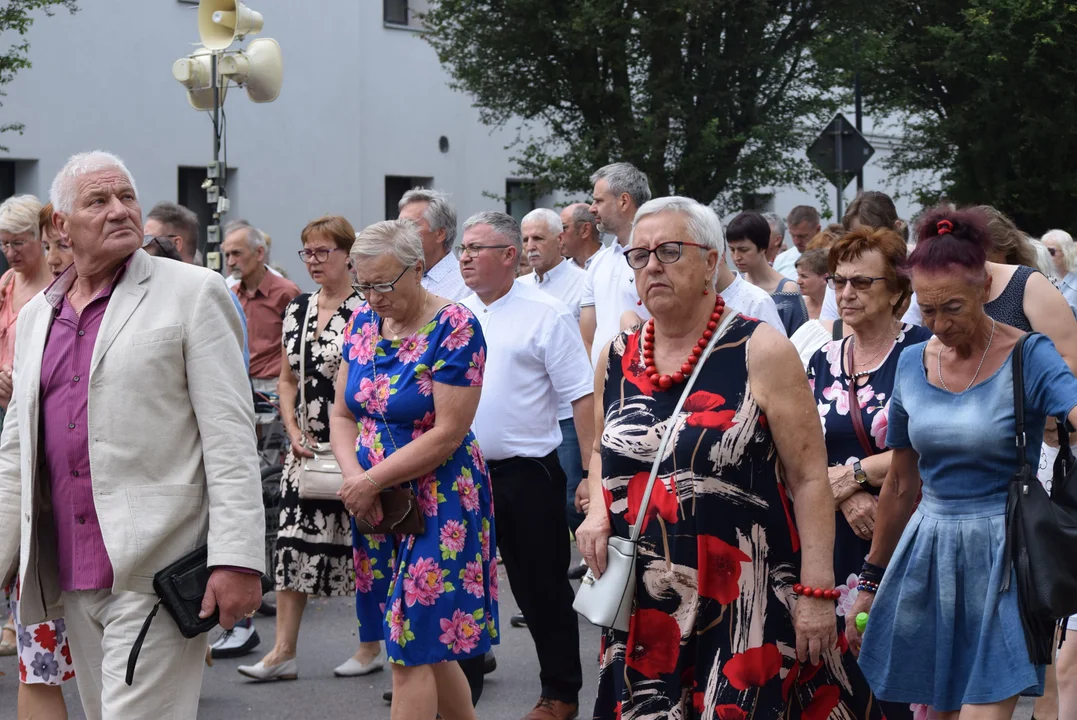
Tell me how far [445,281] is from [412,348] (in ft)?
7.14

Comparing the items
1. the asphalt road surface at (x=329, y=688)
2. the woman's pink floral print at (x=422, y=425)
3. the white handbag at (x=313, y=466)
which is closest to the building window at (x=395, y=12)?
the asphalt road surface at (x=329, y=688)

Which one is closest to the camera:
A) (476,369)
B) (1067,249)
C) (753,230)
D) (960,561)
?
(960,561)

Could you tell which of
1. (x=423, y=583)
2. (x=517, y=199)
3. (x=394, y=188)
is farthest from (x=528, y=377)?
(x=394, y=188)

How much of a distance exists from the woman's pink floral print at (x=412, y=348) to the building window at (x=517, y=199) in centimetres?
1705

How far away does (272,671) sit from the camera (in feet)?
23.5

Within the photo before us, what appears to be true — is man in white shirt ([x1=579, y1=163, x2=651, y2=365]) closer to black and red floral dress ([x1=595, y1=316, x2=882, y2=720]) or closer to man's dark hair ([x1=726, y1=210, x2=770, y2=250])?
man's dark hair ([x1=726, y1=210, x2=770, y2=250])

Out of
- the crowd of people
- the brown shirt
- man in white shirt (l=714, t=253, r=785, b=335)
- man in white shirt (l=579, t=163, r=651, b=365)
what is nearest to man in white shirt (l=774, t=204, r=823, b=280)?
man in white shirt (l=579, t=163, r=651, b=365)

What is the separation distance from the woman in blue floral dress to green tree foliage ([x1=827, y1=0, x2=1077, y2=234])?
16105 mm

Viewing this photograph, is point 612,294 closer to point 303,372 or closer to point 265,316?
point 303,372

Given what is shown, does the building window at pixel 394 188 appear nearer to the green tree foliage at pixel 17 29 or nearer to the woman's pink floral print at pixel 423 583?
the green tree foliage at pixel 17 29

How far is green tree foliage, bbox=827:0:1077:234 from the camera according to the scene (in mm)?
21656

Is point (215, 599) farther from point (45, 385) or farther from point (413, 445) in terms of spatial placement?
point (413, 445)

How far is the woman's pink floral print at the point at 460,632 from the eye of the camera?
5.21m

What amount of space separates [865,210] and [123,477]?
12.0ft
